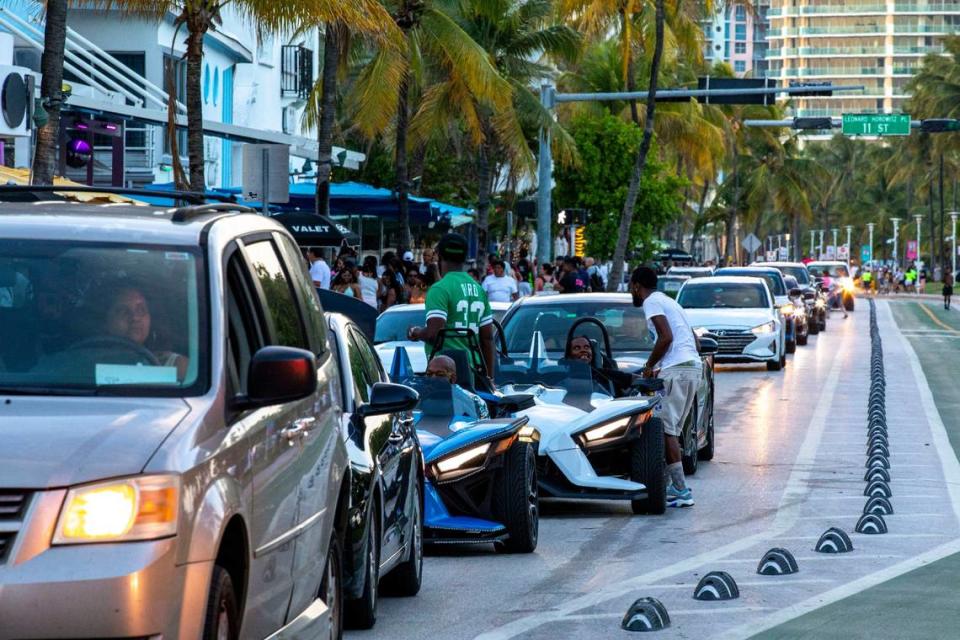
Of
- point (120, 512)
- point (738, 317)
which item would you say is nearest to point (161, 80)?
point (738, 317)

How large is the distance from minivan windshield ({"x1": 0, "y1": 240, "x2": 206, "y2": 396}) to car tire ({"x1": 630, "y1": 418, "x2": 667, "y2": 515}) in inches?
278

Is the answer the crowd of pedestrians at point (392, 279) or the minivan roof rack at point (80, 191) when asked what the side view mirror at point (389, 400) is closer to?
the minivan roof rack at point (80, 191)

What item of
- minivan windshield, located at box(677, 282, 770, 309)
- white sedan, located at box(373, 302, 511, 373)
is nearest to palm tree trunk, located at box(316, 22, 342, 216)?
minivan windshield, located at box(677, 282, 770, 309)

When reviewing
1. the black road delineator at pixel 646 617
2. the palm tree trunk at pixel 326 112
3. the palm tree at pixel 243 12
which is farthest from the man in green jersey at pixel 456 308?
the palm tree trunk at pixel 326 112

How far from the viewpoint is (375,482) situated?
8219 mm

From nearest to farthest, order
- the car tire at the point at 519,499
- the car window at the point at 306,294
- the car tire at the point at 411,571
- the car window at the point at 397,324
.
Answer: the car window at the point at 306,294 < the car tire at the point at 411,571 < the car tire at the point at 519,499 < the car window at the point at 397,324

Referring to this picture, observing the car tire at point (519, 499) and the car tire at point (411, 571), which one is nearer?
the car tire at point (411, 571)

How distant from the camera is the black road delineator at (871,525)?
38.9 ft

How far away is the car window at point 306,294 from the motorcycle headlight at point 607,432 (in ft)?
16.6

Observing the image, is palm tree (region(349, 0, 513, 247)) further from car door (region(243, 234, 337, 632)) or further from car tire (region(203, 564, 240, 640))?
car tire (region(203, 564, 240, 640))

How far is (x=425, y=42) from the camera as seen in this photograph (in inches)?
1281

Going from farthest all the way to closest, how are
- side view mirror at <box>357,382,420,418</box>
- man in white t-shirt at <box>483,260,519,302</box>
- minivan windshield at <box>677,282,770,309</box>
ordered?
minivan windshield at <box>677,282,770,309</box> → man in white t-shirt at <box>483,260,519,302</box> → side view mirror at <box>357,382,420,418</box>

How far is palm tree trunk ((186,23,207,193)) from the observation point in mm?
21000

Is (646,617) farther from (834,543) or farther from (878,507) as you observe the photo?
(878,507)
